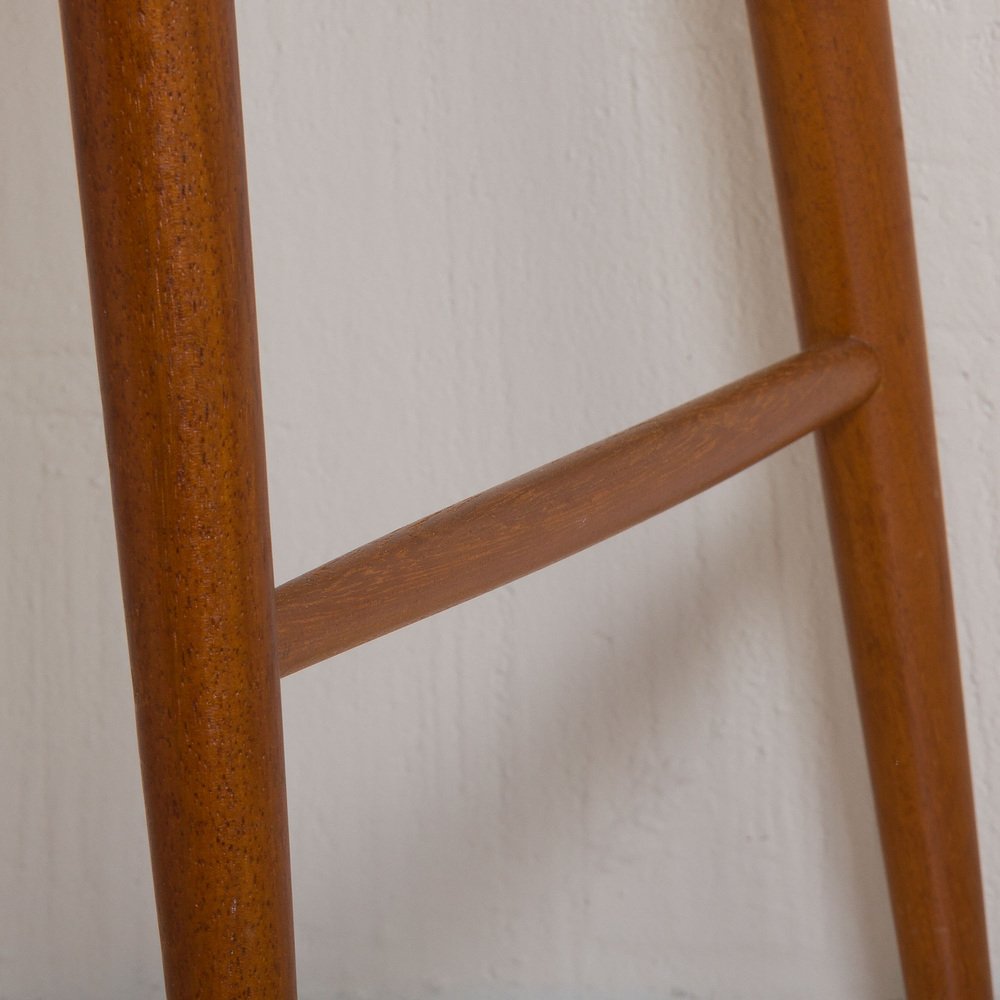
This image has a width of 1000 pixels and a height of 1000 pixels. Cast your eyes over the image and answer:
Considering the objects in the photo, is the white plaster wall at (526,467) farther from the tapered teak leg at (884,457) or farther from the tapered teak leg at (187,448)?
the tapered teak leg at (187,448)

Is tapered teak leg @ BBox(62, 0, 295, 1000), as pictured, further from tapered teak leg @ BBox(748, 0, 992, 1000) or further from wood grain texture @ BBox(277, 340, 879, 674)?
tapered teak leg @ BBox(748, 0, 992, 1000)

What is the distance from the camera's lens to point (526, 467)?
37 centimetres

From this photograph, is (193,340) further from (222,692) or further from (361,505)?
(361,505)

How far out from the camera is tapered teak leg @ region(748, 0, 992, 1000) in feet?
0.97

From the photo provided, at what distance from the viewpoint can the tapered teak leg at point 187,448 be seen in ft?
0.51

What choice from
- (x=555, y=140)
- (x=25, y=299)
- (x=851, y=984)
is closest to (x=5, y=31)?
(x=25, y=299)

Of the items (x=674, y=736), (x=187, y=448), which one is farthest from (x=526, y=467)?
(x=187, y=448)

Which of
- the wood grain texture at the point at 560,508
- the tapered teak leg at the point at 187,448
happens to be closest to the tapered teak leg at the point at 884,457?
the wood grain texture at the point at 560,508

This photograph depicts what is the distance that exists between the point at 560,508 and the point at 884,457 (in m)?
0.11

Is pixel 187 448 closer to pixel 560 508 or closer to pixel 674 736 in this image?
pixel 560 508

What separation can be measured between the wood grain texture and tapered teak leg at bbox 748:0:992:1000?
0.05 feet

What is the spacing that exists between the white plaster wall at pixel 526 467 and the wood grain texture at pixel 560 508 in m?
0.08

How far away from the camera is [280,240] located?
0.39 metres

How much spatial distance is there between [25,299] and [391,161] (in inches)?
5.2
